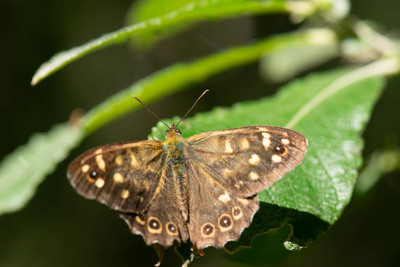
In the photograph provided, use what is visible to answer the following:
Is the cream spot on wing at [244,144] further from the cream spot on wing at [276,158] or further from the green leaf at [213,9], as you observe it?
the green leaf at [213,9]

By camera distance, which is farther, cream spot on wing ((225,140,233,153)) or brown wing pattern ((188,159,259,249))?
cream spot on wing ((225,140,233,153))

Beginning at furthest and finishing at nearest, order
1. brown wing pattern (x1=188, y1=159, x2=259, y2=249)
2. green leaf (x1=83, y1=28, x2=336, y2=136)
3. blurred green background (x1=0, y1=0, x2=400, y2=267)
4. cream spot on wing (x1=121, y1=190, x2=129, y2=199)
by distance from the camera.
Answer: blurred green background (x1=0, y1=0, x2=400, y2=267) → green leaf (x1=83, y1=28, x2=336, y2=136) → cream spot on wing (x1=121, y1=190, x2=129, y2=199) → brown wing pattern (x1=188, y1=159, x2=259, y2=249)

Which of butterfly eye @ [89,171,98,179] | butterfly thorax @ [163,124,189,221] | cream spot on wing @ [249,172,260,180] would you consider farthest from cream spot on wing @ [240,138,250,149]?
butterfly eye @ [89,171,98,179]

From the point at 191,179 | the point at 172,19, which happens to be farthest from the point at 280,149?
the point at 172,19

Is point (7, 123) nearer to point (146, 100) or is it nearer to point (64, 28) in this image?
point (64, 28)

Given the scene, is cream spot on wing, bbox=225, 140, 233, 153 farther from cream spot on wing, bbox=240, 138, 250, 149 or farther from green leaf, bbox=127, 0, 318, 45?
green leaf, bbox=127, 0, 318, 45

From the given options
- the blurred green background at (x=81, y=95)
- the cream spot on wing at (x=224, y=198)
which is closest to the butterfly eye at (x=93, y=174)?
the cream spot on wing at (x=224, y=198)
